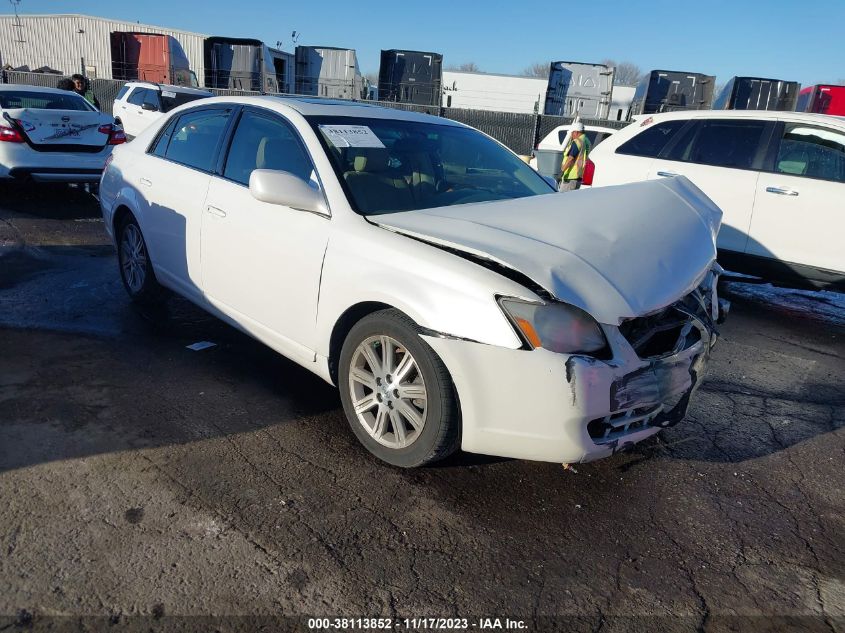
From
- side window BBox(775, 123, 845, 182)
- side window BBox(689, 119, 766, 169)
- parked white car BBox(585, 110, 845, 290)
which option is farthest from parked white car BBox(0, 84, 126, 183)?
side window BBox(775, 123, 845, 182)

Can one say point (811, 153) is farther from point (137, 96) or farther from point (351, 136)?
point (137, 96)

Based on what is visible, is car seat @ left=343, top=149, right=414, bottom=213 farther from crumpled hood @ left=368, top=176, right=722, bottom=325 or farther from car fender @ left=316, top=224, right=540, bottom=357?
car fender @ left=316, top=224, right=540, bottom=357

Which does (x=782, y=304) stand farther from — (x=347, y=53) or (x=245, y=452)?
(x=347, y=53)

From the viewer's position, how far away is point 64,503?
271 cm

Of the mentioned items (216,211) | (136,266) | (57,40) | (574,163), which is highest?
(57,40)

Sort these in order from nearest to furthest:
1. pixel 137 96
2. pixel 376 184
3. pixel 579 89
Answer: pixel 376 184 → pixel 137 96 → pixel 579 89

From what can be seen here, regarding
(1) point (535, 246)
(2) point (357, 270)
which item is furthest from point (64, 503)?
(1) point (535, 246)

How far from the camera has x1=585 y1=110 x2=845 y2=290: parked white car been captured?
571 cm

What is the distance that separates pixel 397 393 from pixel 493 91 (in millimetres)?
26432

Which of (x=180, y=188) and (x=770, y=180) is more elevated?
(x=770, y=180)

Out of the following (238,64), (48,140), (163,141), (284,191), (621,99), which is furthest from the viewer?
(621,99)

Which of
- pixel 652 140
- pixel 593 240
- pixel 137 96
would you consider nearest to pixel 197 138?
pixel 593 240

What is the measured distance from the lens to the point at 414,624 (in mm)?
2182

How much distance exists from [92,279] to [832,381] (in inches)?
238
